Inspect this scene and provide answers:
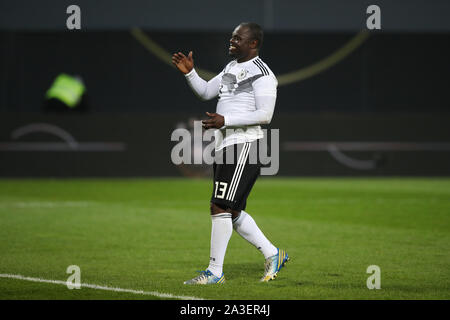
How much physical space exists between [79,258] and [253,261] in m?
1.64

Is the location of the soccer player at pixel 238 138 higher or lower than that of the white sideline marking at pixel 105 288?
higher

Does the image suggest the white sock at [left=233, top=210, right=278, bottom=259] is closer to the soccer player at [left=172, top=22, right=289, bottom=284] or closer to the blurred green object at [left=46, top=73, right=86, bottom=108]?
the soccer player at [left=172, top=22, right=289, bottom=284]

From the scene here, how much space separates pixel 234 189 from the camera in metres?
6.61

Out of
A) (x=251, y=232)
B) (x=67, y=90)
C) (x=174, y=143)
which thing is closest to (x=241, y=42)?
(x=251, y=232)

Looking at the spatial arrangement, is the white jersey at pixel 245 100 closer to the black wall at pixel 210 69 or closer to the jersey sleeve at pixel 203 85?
the jersey sleeve at pixel 203 85

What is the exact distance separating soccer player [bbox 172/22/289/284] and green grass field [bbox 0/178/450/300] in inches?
11.1

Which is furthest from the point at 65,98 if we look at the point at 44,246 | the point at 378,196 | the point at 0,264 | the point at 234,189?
the point at 234,189

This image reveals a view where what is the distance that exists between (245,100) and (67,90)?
1253cm

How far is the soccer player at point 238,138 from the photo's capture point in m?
6.55

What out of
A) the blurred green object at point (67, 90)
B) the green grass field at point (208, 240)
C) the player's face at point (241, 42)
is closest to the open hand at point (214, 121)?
the player's face at point (241, 42)

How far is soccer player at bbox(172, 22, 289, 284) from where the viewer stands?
6.55 m

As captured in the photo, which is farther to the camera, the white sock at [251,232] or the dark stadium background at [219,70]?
the dark stadium background at [219,70]

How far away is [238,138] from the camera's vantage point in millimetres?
6715

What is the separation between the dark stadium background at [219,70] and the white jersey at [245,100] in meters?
11.1
